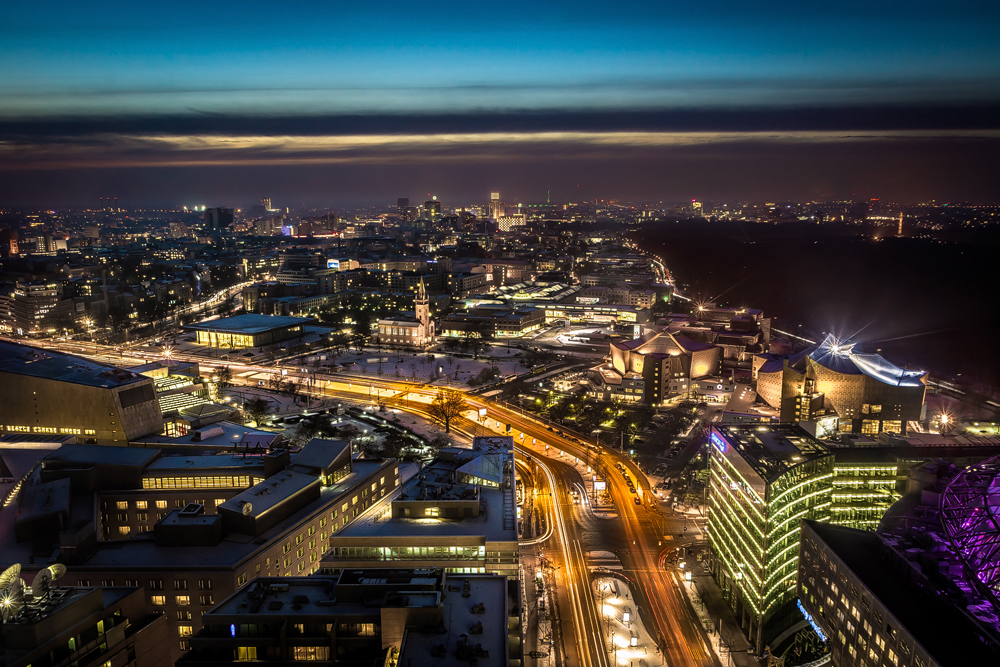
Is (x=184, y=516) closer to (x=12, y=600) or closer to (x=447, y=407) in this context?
(x=12, y=600)

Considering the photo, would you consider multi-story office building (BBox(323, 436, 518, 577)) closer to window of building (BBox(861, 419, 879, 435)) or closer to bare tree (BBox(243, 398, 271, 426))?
bare tree (BBox(243, 398, 271, 426))

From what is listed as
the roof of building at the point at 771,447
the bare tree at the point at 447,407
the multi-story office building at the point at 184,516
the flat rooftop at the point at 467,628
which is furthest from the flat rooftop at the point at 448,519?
the bare tree at the point at 447,407

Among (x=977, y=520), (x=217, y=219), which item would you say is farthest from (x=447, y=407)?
(x=217, y=219)

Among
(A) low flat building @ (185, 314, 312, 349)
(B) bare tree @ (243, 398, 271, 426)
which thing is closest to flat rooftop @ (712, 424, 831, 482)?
(B) bare tree @ (243, 398, 271, 426)

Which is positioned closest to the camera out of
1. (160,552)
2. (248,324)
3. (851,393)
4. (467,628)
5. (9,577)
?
(9,577)

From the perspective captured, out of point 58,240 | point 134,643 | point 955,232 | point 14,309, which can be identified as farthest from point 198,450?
point 955,232

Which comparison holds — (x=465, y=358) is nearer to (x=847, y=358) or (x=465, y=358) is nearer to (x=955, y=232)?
(x=847, y=358)

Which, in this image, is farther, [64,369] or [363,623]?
[64,369]
